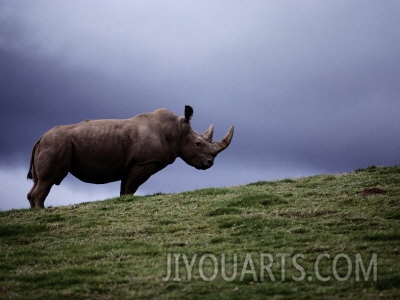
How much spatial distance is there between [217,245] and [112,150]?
8.25m

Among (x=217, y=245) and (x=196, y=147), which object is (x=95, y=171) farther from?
(x=217, y=245)

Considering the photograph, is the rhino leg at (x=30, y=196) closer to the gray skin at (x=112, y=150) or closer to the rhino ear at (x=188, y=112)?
the gray skin at (x=112, y=150)

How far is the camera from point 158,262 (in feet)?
35.3

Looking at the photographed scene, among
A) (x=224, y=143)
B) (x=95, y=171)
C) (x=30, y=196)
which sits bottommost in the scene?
(x=30, y=196)

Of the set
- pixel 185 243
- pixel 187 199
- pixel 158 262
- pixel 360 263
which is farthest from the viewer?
pixel 187 199

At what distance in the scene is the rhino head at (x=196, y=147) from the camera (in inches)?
800

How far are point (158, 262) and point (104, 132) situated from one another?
364 inches

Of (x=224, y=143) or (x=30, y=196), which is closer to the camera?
(x=30, y=196)

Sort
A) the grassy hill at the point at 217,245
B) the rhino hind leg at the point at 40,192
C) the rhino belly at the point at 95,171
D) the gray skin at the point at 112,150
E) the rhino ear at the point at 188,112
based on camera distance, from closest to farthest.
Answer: the grassy hill at the point at 217,245 → the rhino hind leg at the point at 40,192 → the gray skin at the point at 112,150 → the rhino belly at the point at 95,171 → the rhino ear at the point at 188,112

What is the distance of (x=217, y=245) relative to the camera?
11.8 metres

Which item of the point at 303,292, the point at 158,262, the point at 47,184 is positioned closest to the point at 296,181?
the point at 47,184

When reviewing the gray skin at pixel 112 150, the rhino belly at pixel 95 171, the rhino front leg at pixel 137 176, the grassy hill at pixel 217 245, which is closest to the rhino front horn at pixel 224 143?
the gray skin at pixel 112 150

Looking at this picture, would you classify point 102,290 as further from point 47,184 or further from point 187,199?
point 47,184

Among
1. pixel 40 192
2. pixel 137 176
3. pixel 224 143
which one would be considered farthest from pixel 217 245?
pixel 224 143
